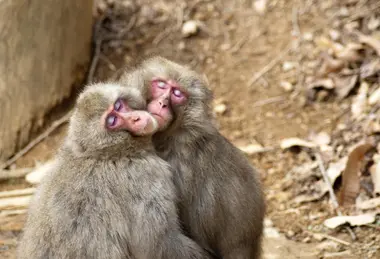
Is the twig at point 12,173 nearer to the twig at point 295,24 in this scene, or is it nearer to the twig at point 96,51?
the twig at point 96,51

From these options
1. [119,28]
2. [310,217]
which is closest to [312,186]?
[310,217]

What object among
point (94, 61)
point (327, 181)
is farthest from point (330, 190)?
point (94, 61)

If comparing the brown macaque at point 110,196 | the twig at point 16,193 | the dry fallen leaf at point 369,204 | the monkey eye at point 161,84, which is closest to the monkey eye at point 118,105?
the brown macaque at point 110,196

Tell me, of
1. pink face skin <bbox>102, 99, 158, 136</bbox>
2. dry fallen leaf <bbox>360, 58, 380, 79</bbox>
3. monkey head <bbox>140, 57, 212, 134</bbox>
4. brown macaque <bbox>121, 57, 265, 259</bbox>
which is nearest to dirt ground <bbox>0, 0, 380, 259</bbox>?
dry fallen leaf <bbox>360, 58, 380, 79</bbox>

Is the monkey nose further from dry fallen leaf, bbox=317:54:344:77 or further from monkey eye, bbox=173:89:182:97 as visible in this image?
dry fallen leaf, bbox=317:54:344:77

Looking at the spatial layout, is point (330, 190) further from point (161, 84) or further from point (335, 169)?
point (161, 84)

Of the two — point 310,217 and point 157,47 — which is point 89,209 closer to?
point 310,217
